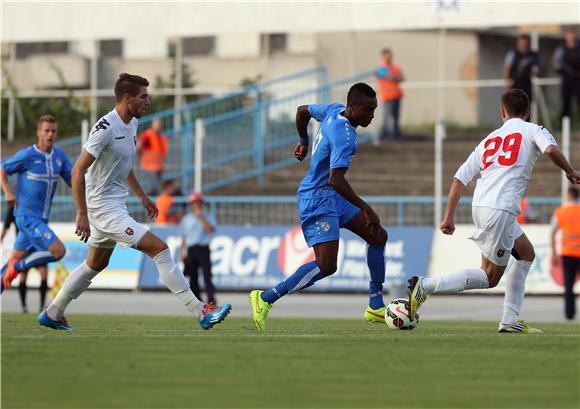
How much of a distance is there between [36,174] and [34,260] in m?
1.03

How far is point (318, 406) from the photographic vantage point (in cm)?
715

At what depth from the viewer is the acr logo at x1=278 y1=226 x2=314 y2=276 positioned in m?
24.5

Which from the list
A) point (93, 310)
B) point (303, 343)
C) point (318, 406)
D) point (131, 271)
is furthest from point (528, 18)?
point (318, 406)

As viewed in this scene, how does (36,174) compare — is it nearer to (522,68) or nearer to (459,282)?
(459,282)

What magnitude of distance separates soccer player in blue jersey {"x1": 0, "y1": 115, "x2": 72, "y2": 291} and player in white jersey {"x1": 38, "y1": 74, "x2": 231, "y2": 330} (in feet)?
12.7

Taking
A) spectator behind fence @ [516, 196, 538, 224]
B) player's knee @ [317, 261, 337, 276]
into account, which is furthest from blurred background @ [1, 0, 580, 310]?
player's knee @ [317, 261, 337, 276]

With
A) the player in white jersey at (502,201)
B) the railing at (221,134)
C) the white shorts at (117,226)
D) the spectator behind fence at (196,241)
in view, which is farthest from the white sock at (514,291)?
the railing at (221,134)

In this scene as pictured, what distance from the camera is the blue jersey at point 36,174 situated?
16031mm

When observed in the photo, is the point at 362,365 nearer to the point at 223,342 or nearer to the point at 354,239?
the point at 223,342

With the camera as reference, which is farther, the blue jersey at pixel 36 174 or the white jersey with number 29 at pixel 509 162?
the blue jersey at pixel 36 174

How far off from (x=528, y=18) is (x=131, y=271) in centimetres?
1022

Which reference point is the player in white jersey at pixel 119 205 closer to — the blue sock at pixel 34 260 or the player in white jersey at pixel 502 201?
the player in white jersey at pixel 502 201

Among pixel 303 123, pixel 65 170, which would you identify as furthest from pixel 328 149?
pixel 65 170

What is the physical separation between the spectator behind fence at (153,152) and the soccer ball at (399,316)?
16.9 m
